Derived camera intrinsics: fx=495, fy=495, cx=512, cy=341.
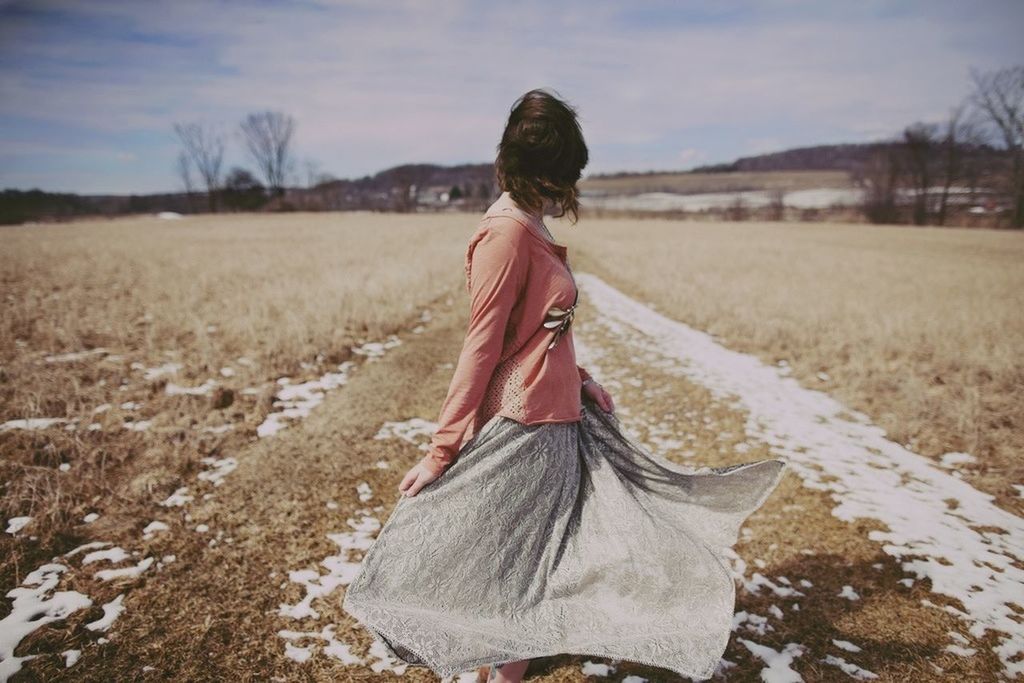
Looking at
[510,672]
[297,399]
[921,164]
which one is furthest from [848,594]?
[921,164]

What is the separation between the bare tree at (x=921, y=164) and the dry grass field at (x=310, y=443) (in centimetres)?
4801

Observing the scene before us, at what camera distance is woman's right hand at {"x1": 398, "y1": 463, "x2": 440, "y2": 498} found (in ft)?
6.00

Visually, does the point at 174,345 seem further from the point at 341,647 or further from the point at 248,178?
the point at 248,178

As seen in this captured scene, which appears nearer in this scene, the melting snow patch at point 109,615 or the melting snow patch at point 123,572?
the melting snow patch at point 109,615

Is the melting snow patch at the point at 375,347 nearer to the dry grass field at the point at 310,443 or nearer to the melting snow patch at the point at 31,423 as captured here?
the dry grass field at the point at 310,443

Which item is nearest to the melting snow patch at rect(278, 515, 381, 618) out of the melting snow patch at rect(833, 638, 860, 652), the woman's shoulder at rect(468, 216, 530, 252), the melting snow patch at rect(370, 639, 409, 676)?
the melting snow patch at rect(370, 639, 409, 676)

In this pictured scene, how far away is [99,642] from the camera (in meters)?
2.68

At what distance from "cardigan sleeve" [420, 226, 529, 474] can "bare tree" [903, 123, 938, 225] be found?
63.5 meters

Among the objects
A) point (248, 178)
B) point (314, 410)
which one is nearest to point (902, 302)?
point (314, 410)

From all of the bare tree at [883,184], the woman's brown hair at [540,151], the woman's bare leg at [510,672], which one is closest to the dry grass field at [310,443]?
the woman's bare leg at [510,672]

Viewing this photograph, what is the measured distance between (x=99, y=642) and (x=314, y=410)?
3.25m

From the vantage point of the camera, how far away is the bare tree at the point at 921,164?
4928 cm

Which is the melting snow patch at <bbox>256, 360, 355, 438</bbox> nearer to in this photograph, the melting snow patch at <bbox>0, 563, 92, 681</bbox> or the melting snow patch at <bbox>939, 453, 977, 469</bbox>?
the melting snow patch at <bbox>0, 563, 92, 681</bbox>

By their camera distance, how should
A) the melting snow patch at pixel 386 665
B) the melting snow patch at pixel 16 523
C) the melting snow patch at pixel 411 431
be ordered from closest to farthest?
1. the melting snow patch at pixel 386 665
2. the melting snow patch at pixel 16 523
3. the melting snow patch at pixel 411 431
